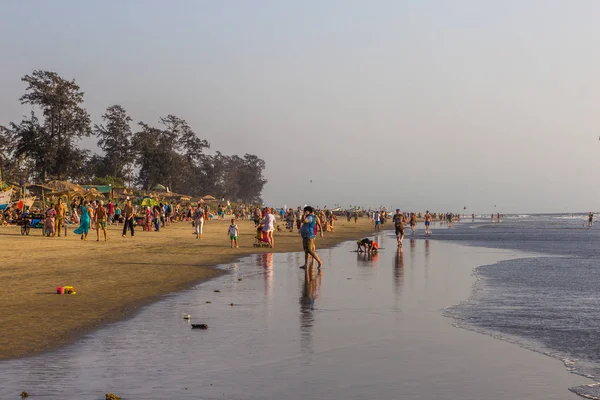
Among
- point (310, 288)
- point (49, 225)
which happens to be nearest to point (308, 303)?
point (310, 288)

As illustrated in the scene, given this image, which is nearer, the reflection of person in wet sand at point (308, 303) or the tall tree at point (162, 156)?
the reflection of person in wet sand at point (308, 303)

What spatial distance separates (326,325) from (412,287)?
259 inches

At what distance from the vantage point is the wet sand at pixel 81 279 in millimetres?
10484

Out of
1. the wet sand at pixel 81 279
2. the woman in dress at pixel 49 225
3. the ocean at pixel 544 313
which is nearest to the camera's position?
the ocean at pixel 544 313

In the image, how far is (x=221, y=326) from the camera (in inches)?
435

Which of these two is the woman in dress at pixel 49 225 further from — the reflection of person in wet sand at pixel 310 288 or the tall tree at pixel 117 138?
the tall tree at pixel 117 138

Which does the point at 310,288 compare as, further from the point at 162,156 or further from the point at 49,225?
the point at 162,156

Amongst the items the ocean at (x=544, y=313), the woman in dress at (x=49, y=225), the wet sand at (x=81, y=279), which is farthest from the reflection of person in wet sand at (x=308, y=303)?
the woman in dress at (x=49, y=225)

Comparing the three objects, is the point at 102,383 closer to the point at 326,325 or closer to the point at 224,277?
the point at 326,325

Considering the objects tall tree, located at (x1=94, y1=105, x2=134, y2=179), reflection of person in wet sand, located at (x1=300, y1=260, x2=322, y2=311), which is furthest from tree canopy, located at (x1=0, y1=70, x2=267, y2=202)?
reflection of person in wet sand, located at (x1=300, y1=260, x2=322, y2=311)

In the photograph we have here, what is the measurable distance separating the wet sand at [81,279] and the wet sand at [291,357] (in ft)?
2.26

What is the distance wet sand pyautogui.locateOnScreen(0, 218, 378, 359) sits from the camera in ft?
34.4

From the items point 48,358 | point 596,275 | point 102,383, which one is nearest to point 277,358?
point 102,383

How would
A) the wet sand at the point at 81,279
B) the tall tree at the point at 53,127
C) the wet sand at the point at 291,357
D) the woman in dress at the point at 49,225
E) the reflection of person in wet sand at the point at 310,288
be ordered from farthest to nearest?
the tall tree at the point at 53,127
the woman in dress at the point at 49,225
the reflection of person in wet sand at the point at 310,288
the wet sand at the point at 81,279
the wet sand at the point at 291,357
